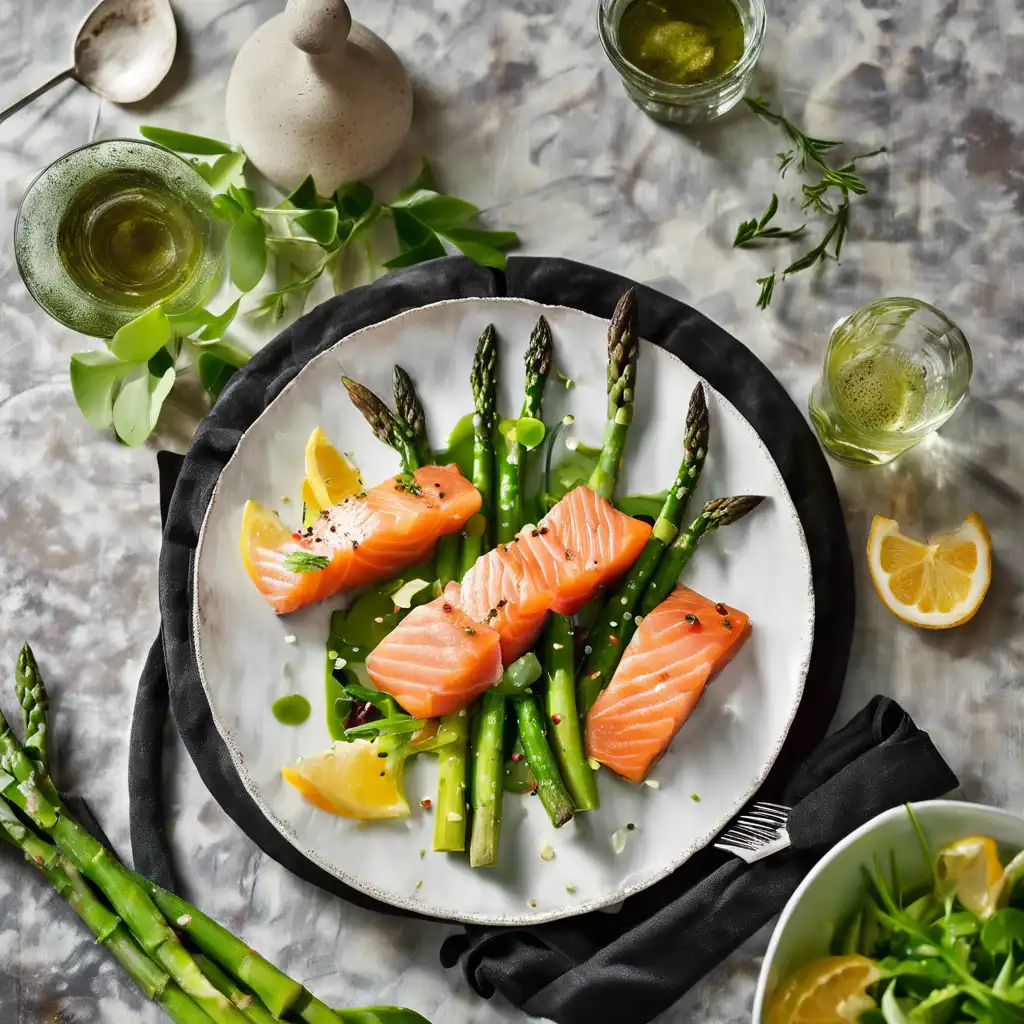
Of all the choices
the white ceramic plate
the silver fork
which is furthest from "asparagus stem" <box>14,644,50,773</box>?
the silver fork

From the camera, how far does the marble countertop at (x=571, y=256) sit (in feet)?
8.41

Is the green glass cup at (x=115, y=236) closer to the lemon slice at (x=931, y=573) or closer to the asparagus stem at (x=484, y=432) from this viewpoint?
the asparagus stem at (x=484, y=432)

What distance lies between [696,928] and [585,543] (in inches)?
34.4

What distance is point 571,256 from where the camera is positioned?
2.73 meters

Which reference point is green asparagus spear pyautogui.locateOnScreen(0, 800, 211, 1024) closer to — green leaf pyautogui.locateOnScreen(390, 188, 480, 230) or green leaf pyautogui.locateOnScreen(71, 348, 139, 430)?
green leaf pyautogui.locateOnScreen(71, 348, 139, 430)

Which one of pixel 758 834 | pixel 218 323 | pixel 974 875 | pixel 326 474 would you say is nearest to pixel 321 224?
pixel 218 323

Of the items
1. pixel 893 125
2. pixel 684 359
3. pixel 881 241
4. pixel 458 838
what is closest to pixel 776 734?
pixel 458 838

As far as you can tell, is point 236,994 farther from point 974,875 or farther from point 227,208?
point 227,208

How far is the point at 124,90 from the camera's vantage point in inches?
111

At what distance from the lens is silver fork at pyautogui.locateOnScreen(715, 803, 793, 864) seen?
2.36 m

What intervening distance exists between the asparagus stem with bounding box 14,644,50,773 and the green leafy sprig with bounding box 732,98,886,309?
1991 millimetres

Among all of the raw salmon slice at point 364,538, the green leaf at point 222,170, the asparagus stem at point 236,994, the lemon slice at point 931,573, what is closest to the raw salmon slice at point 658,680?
the lemon slice at point 931,573

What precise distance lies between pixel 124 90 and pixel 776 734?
7.53 ft

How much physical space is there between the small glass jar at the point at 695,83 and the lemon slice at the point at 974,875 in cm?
174
